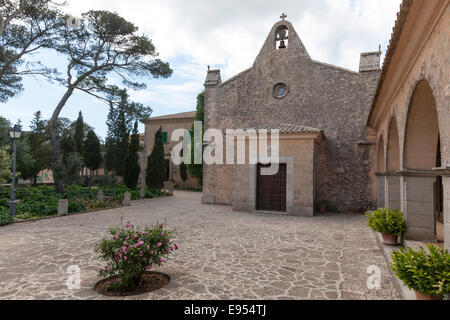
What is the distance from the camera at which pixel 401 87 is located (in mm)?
5980

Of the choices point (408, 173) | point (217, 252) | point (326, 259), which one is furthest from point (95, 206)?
point (408, 173)

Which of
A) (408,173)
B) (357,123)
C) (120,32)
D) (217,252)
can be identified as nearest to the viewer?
(408,173)

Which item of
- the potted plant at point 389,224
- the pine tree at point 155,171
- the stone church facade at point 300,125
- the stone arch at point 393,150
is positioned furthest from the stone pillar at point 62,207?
the stone arch at point 393,150

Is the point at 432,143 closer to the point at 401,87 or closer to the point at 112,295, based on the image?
the point at 401,87

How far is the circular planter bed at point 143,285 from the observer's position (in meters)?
4.08

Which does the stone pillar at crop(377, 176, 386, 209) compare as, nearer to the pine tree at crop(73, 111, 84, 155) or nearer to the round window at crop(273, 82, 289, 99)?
the round window at crop(273, 82, 289, 99)

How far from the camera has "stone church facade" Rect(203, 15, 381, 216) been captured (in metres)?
12.6

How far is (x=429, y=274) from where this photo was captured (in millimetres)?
2863

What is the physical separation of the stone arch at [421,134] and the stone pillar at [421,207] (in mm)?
310

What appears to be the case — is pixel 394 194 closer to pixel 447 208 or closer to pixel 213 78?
pixel 447 208

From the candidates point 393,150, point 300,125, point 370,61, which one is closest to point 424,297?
point 393,150

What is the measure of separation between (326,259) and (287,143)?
293 inches

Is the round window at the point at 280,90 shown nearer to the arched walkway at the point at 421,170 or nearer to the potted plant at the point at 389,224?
the potted plant at the point at 389,224

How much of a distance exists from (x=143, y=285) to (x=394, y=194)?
21.1 feet
